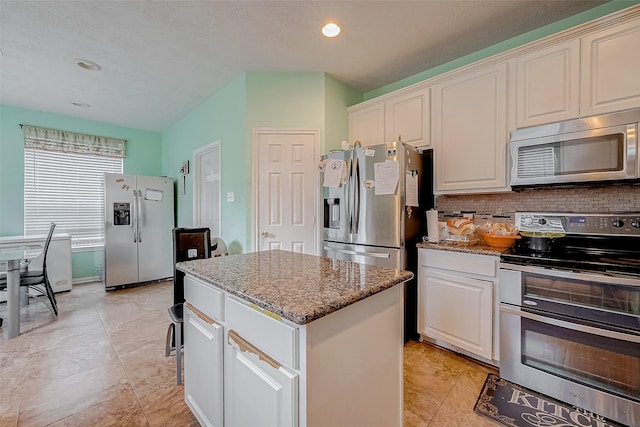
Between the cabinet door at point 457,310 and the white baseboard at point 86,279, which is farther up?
the cabinet door at point 457,310

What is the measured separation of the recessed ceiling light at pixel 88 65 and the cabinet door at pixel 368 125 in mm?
2596

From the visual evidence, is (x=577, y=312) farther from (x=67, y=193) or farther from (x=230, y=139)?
(x=67, y=193)

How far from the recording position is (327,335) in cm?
86

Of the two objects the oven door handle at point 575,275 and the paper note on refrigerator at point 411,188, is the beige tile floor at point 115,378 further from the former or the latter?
the paper note on refrigerator at point 411,188

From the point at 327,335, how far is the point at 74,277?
16.4 feet

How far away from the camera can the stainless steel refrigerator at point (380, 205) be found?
2.17 metres

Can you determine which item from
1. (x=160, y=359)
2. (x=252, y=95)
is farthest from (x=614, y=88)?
(x=160, y=359)

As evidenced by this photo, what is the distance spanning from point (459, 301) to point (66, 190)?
537 centimetres

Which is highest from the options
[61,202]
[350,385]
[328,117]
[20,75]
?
[20,75]

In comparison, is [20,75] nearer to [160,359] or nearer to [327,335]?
[160,359]

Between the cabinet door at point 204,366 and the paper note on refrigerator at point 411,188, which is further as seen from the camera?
the paper note on refrigerator at point 411,188

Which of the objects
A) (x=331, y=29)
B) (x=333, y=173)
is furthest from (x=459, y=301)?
(x=331, y=29)

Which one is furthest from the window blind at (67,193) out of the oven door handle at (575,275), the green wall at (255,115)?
the oven door handle at (575,275)

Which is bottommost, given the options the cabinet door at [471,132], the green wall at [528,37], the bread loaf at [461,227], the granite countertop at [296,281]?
the granite countertop at [296,281]
